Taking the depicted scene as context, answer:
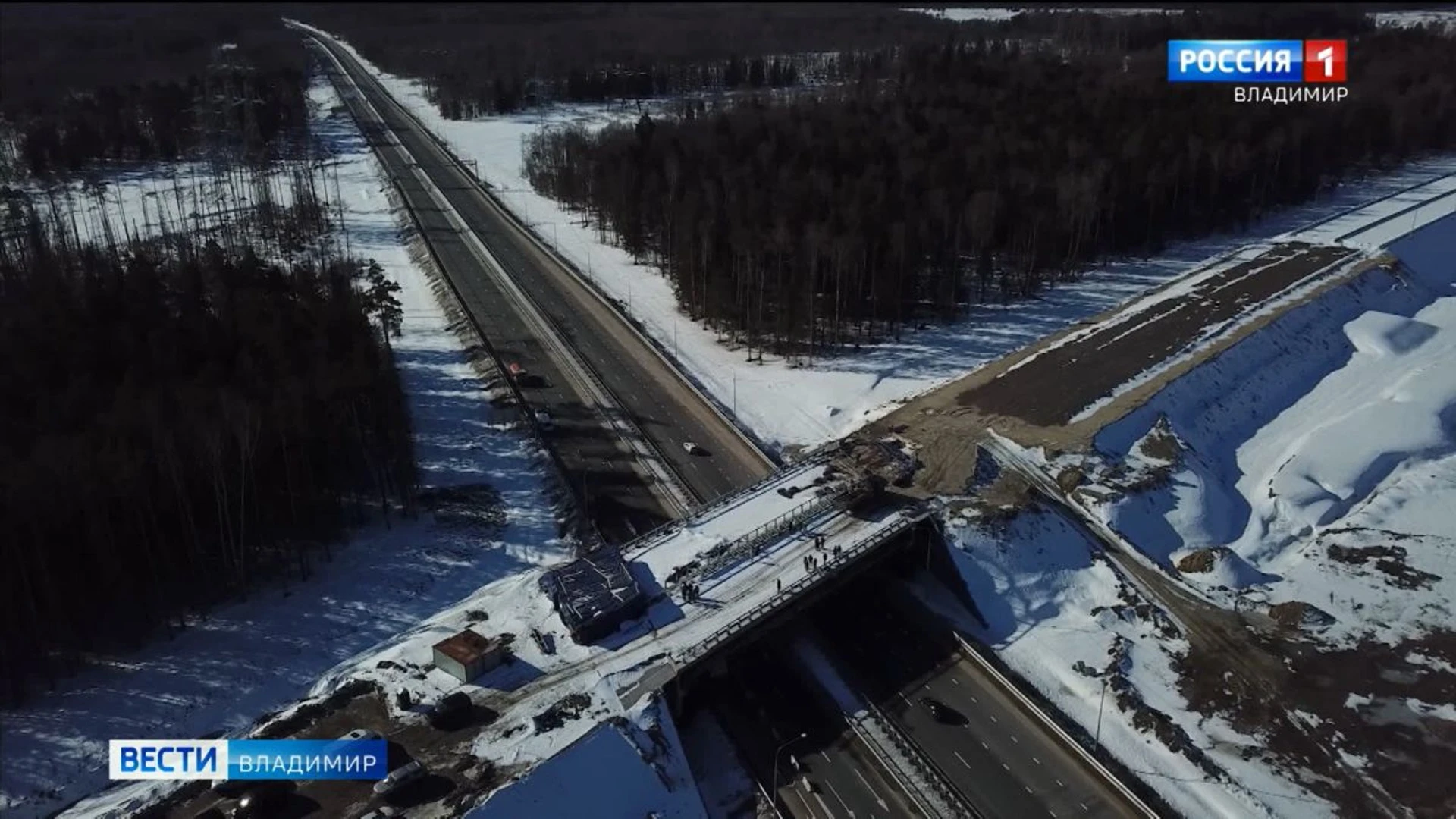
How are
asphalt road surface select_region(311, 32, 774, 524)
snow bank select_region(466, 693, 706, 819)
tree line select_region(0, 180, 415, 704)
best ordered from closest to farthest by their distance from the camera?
snow bank select_region(466, 693, 706, 819) < tree line select_region(0, 180, 415, 704) < asphalt road surface select_region(311, 32, 774, 524)

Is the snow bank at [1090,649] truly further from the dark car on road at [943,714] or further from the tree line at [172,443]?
the tree line at [172,443]

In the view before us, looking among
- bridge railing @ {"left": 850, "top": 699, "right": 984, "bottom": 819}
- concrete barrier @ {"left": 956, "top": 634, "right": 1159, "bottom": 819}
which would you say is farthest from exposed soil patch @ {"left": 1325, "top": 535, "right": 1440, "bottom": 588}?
bridge railing @ {"left": 850, "top": 699, "right": 984, "bottom": 819}

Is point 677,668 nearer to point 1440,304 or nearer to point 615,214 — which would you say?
point 615,214

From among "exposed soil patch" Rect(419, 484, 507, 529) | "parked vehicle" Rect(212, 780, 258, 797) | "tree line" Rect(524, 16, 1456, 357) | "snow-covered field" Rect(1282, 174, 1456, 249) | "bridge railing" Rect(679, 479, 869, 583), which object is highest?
"tree line" Rect(524, 16, 1456, 357)

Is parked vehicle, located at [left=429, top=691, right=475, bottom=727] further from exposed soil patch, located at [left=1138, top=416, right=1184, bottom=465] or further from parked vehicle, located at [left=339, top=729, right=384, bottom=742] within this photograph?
exposed soil patch, located at [left=1138, top=416, right=1184, bottom=465]

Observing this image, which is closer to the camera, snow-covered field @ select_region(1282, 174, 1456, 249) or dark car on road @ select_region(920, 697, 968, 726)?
dark car on road @ select_region(920, 697, 968, 726)

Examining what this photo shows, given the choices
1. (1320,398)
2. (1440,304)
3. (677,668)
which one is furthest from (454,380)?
(1440,304)
